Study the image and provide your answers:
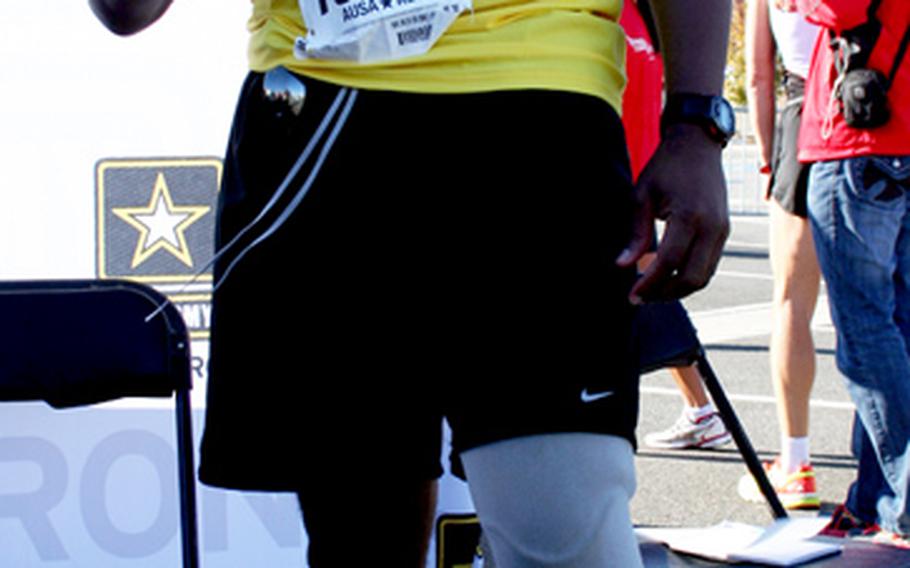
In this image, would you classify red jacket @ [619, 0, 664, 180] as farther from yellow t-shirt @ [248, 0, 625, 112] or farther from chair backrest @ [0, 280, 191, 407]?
yellow t-shirt @ [248, 0, 625, 112]

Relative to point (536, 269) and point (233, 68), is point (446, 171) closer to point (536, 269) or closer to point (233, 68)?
point (536, 269)

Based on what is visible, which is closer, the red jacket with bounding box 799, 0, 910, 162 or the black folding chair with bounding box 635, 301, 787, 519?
the black folding chair with bounding box 635, 301, 787, 519

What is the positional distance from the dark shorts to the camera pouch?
1844mm

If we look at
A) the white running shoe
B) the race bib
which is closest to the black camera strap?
the white running shoe

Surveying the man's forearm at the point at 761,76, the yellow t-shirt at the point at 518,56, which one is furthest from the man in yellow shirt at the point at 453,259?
the man's forearm at the point at 761,76

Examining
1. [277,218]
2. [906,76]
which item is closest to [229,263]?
[277,218]

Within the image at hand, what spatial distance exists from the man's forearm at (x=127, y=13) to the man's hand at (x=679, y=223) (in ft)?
2.12

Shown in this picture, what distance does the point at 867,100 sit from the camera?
123 inches

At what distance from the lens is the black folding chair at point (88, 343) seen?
2107 mm

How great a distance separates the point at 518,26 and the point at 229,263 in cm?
43

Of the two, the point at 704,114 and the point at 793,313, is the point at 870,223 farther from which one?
the point at 704,114

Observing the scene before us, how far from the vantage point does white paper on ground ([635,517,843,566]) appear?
2713 millimetres

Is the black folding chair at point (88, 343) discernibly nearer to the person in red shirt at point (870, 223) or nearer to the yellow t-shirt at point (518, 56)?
the yellow t-shirt at point (518, 56)

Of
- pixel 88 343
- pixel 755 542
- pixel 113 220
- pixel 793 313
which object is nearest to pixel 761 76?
pixel 793 313
